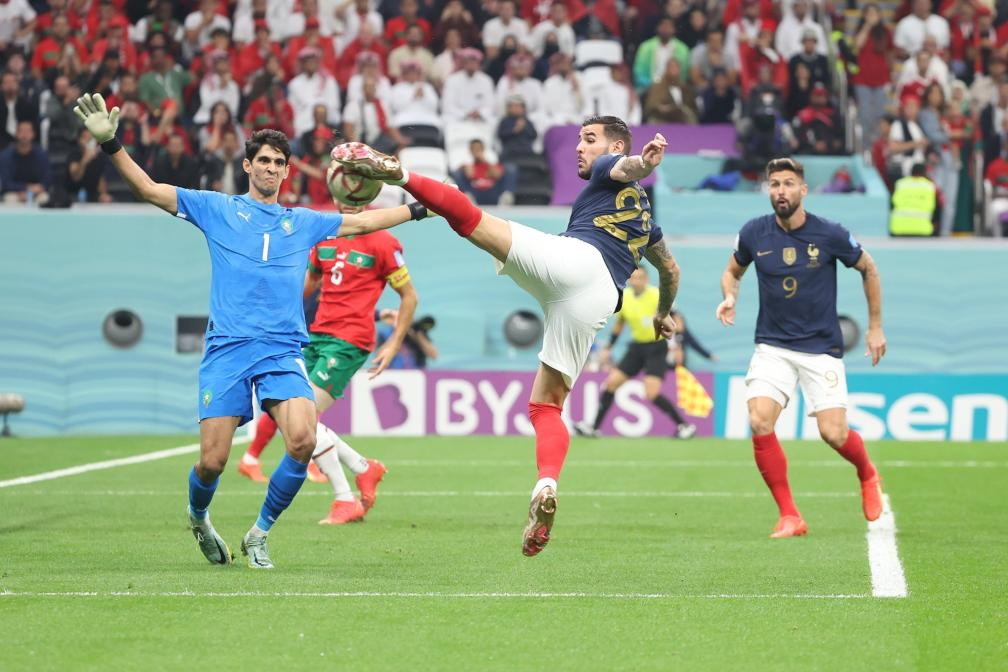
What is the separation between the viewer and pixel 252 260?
327 inches

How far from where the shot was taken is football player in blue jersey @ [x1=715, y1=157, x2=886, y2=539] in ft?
34.6

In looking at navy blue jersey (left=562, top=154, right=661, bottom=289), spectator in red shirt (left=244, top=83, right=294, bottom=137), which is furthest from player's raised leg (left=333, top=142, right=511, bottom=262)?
Answer: spectator in red shirt (left=244, top=83, right=294, bottom=137)

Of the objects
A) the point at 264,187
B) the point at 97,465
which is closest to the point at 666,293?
the point at 264,187

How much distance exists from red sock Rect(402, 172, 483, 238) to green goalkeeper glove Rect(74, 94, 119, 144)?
1504 mm

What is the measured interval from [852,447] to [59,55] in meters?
16.7

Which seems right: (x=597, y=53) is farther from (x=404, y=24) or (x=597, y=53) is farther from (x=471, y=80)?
(x=404, y=24)

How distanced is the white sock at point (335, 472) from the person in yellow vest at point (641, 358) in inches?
377

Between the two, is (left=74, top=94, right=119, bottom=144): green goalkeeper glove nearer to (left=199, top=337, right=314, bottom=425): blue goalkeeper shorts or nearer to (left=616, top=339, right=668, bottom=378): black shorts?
(left=199, top=337, right=314, bottom=425): blue goalkeeper shorts

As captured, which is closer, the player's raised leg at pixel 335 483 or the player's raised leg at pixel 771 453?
the player's raised leg at pixel 771 453

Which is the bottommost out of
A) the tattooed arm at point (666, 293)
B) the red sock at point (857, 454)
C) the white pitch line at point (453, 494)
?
the white pitch line at point (453, 494)

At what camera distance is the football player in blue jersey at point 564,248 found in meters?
7.53

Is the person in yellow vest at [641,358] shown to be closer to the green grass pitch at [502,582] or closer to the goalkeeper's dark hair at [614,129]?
the green grass pitch at [502,582]

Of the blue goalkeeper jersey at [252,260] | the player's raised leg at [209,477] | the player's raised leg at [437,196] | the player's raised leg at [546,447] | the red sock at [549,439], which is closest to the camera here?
the player's raised leg at [437,196]

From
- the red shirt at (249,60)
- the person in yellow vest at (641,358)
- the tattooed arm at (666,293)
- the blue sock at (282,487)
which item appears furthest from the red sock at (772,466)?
the red shirt at (249,60)
